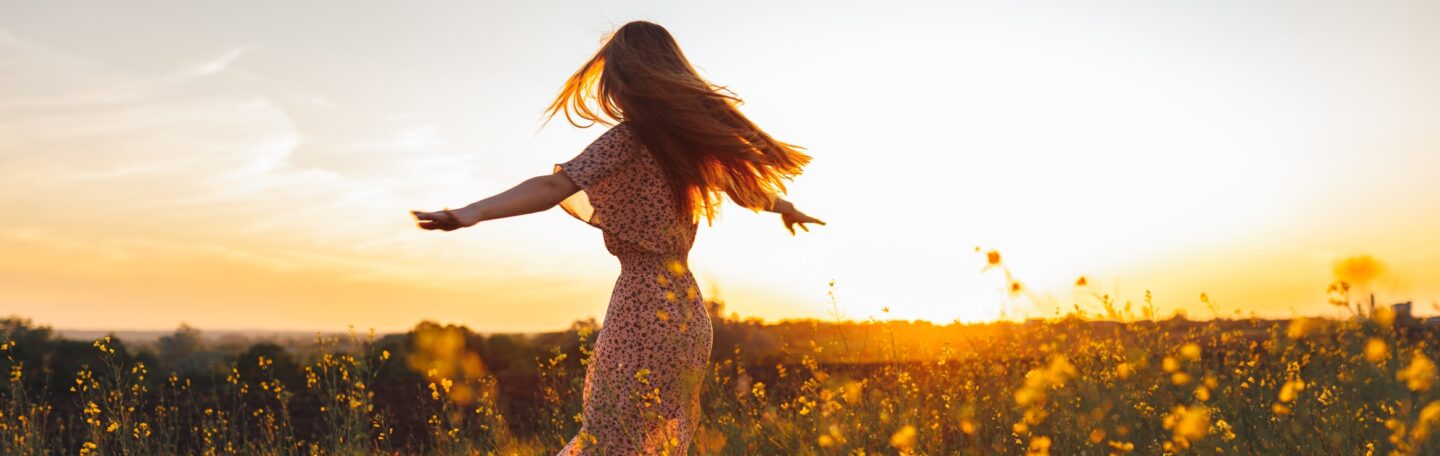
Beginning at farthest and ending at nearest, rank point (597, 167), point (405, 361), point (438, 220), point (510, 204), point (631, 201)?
point (405, 361), point (631, 201), point (597, 167), point (510, 204), point (438, 220)

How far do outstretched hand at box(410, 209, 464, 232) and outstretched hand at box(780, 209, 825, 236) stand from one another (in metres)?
1.95

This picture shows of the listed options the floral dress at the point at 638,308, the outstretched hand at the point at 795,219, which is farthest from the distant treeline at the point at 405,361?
the floral dress at the point at 638,308

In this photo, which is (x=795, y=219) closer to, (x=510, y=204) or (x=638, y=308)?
(x=638, y=308)

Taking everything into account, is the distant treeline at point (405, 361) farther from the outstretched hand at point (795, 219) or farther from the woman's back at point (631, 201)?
the woman's back at point (631, 201)

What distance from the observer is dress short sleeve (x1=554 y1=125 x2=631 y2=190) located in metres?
3.36

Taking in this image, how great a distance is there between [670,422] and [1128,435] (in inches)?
62.8

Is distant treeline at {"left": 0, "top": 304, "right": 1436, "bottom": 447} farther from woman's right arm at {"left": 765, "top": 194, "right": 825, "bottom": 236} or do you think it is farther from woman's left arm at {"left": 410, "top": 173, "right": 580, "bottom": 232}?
woman's left arm at {"left": 410, "top": 173, "right": 580, "bottom": 232}

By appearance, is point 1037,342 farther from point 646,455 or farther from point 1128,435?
point 646,455

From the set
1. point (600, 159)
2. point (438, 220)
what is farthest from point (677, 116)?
point (438, 220)

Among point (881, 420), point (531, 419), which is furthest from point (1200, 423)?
point (531, 419)

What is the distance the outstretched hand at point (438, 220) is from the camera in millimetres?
2875

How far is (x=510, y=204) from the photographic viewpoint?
309 cm

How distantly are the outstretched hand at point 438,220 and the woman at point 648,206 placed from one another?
55 cm

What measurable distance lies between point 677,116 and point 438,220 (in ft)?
3.13
